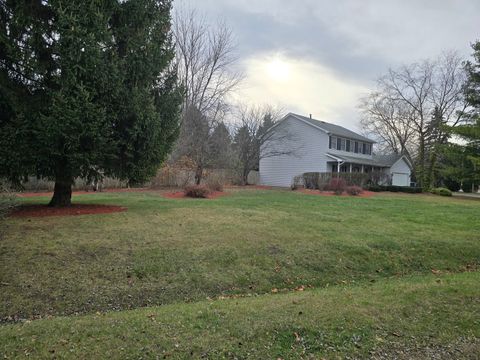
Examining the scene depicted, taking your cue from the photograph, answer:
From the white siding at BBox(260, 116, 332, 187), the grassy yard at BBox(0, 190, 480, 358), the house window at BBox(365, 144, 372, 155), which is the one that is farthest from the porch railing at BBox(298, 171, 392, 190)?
the grassy yard at BBox(0, 190, 480, 358)

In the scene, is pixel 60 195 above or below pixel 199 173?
below

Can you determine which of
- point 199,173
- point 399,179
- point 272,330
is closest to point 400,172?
point 399,179

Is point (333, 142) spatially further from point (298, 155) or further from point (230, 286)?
point (230, 286)

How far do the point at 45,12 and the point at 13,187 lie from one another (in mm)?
4456

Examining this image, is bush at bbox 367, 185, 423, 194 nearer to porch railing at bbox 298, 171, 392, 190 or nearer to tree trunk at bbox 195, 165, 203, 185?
porch railing at bbox 298, 171, 392, 190

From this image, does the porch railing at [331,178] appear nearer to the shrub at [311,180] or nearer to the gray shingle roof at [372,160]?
the shrub at [311,180]

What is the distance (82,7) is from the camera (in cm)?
777

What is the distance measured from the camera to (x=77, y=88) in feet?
25.4

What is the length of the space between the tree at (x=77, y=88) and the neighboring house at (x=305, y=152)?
22578mm

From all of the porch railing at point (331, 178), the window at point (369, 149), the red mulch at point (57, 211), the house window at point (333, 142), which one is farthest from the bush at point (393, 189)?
the red mulch at point (57, 211)

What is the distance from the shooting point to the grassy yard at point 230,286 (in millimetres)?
3447

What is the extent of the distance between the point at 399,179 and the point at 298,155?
15.1 metres

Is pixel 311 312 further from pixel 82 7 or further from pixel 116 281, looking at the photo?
pixel 82 7

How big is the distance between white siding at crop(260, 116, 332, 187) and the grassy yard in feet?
70.7
